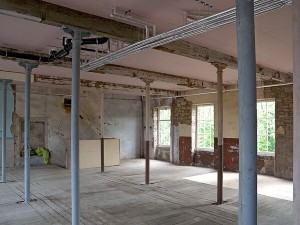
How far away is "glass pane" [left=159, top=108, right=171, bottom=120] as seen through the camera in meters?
Answer: 12.8

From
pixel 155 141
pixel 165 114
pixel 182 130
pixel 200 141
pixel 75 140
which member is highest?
pixel 165 114

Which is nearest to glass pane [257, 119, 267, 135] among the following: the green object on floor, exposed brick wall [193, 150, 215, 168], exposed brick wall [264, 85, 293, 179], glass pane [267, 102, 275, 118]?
glass pane [267, 102, 275, 118]

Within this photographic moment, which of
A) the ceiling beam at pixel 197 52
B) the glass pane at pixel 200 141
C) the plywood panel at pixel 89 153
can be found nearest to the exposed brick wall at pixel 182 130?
the glass pane at pixel 200 141

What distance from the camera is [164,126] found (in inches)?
514

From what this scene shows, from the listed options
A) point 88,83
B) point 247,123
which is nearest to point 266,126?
point 88,83

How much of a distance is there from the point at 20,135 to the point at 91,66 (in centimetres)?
668

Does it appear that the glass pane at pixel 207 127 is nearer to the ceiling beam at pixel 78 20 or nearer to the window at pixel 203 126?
the window at pixel 203 126

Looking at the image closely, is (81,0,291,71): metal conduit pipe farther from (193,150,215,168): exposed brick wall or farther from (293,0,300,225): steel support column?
(193,150,215,168): exposed brick wall

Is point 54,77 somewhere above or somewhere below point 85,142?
above

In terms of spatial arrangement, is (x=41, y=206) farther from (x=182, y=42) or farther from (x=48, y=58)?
(x=182, y=42)

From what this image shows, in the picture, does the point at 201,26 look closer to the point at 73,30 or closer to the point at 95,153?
the point at 73,30

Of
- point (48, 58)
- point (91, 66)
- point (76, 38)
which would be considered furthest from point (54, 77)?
point (76, 38)

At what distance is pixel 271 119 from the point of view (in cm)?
901

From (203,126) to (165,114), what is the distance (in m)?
2.37
